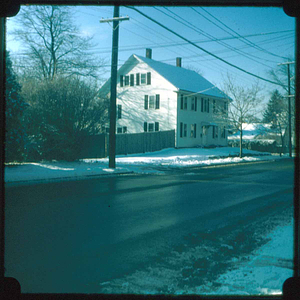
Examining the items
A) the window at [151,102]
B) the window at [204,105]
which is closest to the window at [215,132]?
the window at [204,105]

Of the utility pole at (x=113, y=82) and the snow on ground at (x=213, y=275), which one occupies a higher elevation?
the utility pole at (x=113, y=82)

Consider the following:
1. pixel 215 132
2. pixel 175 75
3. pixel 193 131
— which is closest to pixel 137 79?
pixel 175 75

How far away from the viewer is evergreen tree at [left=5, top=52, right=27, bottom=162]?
15.8 m

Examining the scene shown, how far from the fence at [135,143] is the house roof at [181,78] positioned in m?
5.85

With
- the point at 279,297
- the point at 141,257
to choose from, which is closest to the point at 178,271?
the point at 141,257

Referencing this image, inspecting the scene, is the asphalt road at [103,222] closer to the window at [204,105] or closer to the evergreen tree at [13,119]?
the evergreen tree at [13,119]

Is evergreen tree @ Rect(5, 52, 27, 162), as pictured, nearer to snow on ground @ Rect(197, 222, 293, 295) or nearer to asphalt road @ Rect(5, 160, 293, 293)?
asphalt road @ Rect(5, 160, 293, 293)

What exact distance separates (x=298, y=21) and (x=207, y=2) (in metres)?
0.58

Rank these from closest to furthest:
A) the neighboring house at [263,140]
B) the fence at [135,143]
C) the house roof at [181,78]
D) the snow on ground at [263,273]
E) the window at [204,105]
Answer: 1. the snow on ground at [263,273]
2. the fence at [135,143]
3. the house roof at [181,78]
4. the window at [204,105]
5. the neighboring house at [263,140]

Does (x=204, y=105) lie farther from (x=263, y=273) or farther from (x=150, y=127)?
(x=263, y=273)

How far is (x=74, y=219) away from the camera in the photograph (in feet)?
24.6

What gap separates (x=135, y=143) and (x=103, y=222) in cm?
2787

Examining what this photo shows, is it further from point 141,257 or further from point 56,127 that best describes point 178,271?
point 56,127

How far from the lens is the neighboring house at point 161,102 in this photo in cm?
3956
